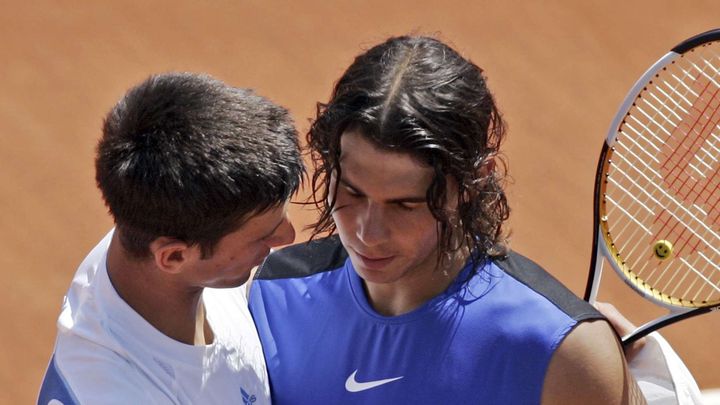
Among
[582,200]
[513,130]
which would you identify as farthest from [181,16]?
[582,200]

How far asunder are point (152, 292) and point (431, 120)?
0.87m

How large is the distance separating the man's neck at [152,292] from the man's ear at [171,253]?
0.06 meters

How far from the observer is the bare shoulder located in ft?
8.84

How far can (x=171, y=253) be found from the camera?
2861mm

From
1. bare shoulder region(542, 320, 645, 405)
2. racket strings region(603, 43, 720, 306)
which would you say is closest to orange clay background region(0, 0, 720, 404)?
racket strings region(603, 43, 720, 306)

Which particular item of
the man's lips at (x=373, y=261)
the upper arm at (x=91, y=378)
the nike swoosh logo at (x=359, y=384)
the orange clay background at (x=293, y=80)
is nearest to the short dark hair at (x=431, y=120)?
the man's lips at (x=373, y=261)

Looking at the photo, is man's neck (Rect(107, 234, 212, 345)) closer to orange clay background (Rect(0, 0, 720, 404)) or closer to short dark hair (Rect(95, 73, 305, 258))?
short dark hair (Rect(95, 73, 305, 258))

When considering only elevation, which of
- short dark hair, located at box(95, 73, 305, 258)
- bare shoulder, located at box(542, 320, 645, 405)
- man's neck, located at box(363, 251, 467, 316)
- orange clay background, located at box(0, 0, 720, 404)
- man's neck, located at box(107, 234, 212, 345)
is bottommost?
bare shoulder, located at box(542, 320, 645, 405)

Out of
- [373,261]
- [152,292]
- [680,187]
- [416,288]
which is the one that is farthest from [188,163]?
[680,187]

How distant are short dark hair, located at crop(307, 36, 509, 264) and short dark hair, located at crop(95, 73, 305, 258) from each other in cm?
19

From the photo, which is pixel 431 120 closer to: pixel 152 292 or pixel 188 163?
pixel 188 163

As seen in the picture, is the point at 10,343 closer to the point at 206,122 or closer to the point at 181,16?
the point at 181,16

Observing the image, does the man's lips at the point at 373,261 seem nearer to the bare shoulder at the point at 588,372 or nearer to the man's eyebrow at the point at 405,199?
the man's eyebrow at the point at 405,199

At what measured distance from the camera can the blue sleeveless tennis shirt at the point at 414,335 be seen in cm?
281
